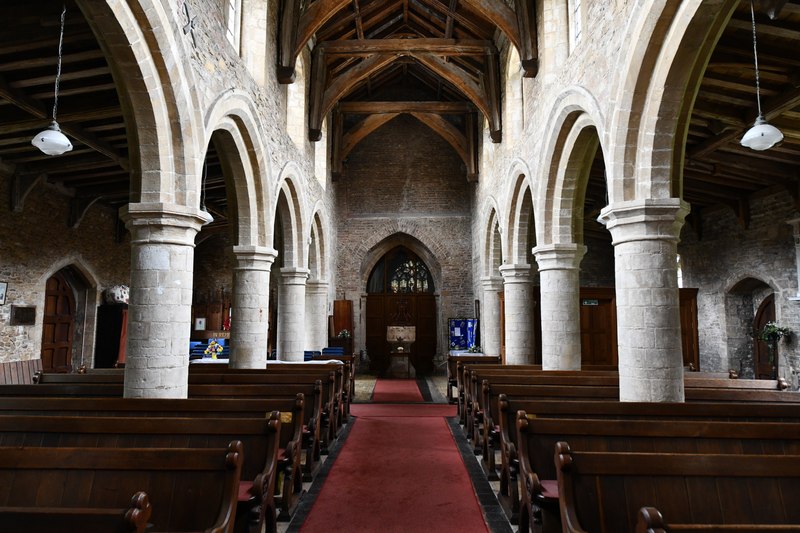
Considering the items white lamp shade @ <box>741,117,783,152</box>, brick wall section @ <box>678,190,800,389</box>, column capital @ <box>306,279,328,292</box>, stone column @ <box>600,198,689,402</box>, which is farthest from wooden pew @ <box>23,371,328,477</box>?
brick wall section @ <box>678,190,800,389</box>

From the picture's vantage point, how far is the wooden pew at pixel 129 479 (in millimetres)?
2426

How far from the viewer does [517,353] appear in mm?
10414

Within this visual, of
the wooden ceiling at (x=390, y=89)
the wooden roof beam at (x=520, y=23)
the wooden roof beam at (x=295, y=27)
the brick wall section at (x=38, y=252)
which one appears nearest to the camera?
the wooden ceiling at (x=390, y=89)

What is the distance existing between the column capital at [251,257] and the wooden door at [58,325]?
185 inches

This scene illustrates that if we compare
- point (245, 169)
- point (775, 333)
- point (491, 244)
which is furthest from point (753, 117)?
point (245, 169)

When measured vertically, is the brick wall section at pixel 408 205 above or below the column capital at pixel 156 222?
above

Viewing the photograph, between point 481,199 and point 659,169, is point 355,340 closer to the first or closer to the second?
point 481,199

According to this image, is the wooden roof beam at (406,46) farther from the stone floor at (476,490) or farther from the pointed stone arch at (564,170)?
the stone floor at (476,490)

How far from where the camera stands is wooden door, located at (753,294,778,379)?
11.5 metres

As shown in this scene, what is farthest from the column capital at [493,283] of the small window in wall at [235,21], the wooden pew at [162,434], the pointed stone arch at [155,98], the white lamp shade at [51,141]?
the wooden pew at [162,434]

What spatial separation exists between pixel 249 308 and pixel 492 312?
697 cm

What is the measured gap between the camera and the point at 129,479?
2.49 meters

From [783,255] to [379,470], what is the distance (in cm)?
948

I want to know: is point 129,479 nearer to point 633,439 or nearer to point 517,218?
point 633,439
